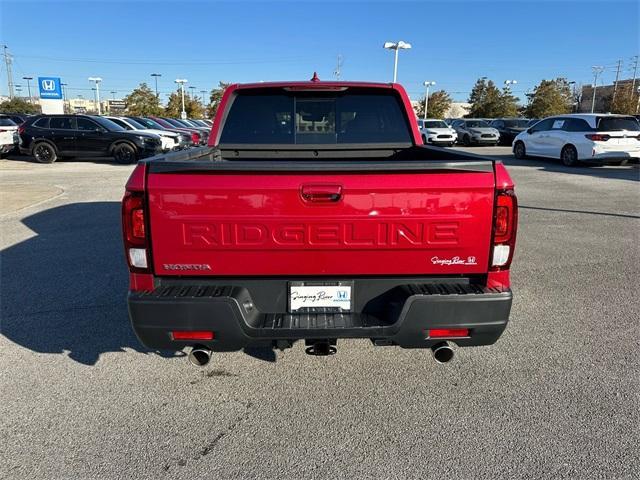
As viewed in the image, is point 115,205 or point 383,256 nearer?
point 383,256

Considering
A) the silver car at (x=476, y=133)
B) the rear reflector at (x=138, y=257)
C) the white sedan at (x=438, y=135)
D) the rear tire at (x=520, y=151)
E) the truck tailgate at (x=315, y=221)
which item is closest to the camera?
the truck tailgate at (x=315, y=221)

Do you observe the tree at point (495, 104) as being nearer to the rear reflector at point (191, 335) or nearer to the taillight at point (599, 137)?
the taillight at point (599, 137)

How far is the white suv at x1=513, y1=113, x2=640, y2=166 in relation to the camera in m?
15.0

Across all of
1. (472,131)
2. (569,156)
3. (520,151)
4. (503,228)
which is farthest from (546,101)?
(503,228)

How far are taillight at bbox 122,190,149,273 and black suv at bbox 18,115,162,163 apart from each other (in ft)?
52.7

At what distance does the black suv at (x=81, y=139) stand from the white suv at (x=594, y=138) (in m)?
15.1

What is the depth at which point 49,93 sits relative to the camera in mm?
31219

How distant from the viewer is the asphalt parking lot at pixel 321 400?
2.48m

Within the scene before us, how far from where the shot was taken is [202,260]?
8.48 ft

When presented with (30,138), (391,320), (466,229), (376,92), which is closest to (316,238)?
(391,320)

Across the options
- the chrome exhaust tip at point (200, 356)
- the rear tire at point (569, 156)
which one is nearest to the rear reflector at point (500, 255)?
the chrome exhaust tip at point (200, 356)

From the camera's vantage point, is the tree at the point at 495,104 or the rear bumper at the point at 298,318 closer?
the rear bumper at the point at 298,318

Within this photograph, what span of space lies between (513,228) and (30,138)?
1997 cm

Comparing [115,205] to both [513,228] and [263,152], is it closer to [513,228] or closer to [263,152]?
[263,152]
